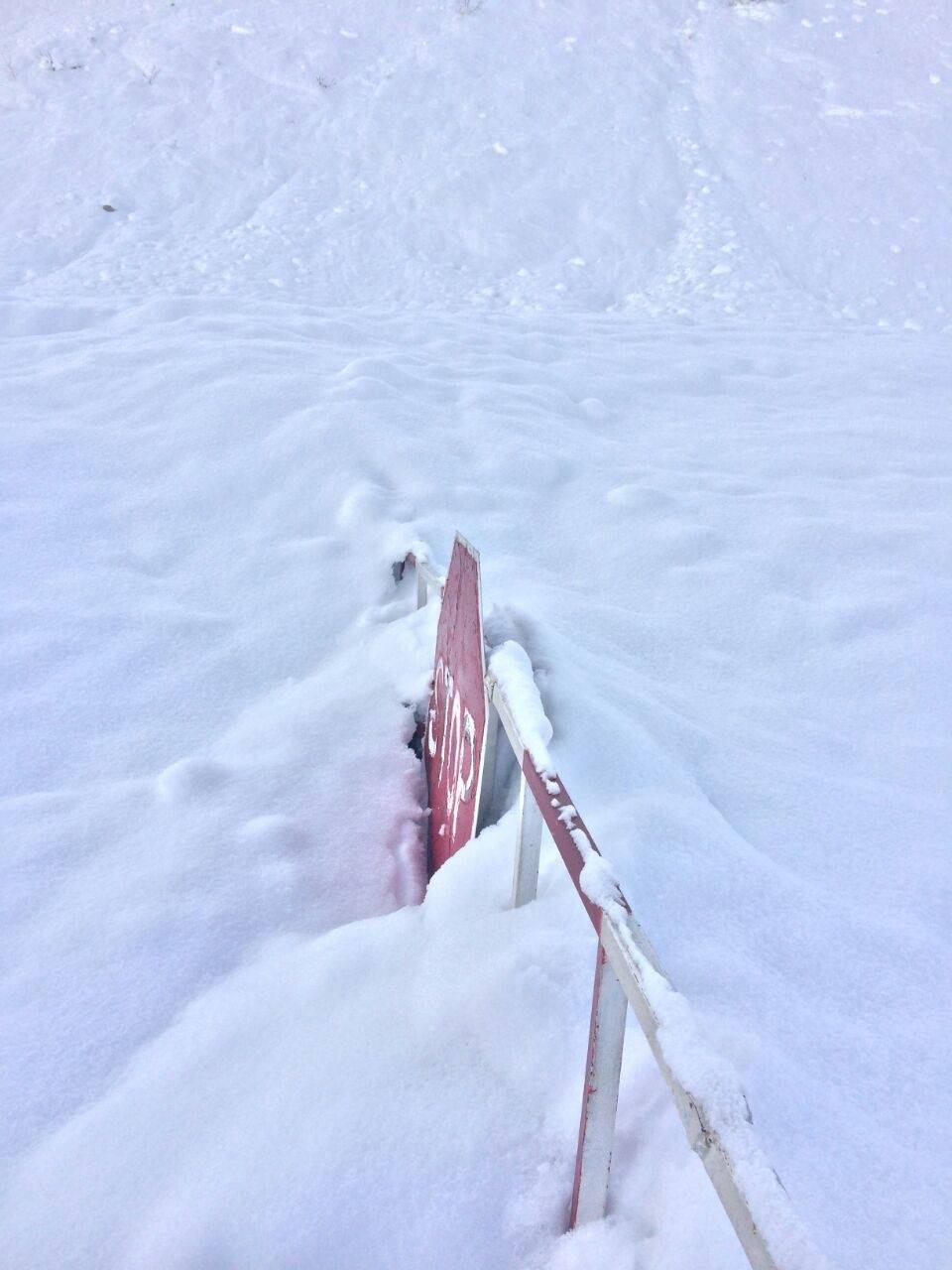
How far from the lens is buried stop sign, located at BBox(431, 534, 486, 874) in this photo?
1501 millimetres

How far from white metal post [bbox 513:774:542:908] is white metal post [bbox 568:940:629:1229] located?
32 cm

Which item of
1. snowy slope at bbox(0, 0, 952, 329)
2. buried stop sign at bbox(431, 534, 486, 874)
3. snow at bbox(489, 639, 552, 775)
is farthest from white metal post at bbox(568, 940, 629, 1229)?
snowy slope at bbox(0, 0, 952, 329)

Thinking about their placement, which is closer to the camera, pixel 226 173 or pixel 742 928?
pixel 742 928

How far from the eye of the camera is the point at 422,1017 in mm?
1192

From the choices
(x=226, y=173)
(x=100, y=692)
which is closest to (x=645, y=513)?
(x=100, y=692)

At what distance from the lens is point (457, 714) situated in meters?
1.65

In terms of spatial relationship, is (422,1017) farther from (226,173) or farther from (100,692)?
(226,173)

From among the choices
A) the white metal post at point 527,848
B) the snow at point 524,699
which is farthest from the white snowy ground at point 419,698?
the snow at point 524,699

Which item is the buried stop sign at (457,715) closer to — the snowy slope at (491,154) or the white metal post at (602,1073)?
the white metal post at (602,1073)

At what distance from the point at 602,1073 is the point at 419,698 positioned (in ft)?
4.06

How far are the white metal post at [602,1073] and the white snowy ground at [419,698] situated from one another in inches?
3.6

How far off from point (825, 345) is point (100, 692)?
14.7ft

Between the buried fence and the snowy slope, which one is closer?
the buried fence

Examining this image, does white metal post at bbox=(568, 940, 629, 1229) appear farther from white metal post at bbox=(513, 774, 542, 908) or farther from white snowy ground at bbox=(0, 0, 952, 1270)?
white metal post at bbox=(513, 774, 542, 908)
